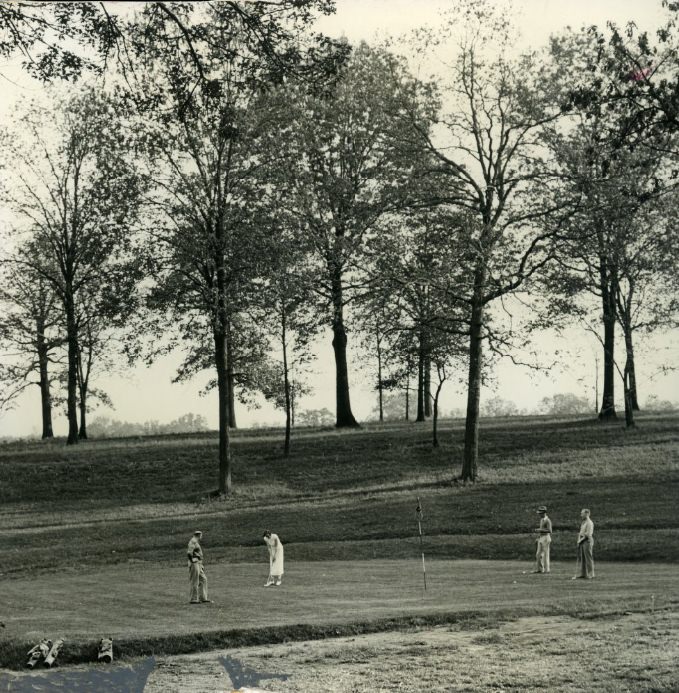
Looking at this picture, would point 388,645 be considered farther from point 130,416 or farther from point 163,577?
point 130,416

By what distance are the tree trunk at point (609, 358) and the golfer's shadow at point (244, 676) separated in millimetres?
32676

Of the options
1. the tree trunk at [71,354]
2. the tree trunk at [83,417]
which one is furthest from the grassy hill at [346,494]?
the tree trunk at [83,417]

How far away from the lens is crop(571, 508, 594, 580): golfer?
21016mm

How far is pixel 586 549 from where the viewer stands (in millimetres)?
21000

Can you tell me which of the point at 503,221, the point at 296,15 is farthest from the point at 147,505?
the point at 296,15

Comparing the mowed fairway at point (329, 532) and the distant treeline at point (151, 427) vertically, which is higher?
the distant treeline at point (151, 427)

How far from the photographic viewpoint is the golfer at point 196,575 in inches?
746

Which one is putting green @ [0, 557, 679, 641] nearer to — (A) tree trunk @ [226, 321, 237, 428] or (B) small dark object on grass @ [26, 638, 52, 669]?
(B) small dark object on grass @ [26, 638, 52, 669]

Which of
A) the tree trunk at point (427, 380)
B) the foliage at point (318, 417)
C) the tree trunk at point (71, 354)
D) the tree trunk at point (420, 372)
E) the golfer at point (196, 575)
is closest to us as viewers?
the golfer at point (196, 575)

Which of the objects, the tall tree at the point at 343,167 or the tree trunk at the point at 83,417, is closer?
the tall tree at the point at 343,167

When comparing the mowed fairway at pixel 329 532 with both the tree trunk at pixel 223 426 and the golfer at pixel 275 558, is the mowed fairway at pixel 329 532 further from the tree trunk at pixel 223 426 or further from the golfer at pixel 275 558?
the tree trunk at pixel 223 426

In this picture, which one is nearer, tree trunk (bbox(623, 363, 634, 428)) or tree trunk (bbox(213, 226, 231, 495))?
tree trunk (bbox(213, 226, 231, 495))

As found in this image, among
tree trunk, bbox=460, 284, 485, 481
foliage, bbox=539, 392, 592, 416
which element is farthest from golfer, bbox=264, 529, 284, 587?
foliage, bbox=539, 392, 592, 416

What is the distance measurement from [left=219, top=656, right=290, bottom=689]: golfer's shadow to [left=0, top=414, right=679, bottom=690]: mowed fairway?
4.59ft
